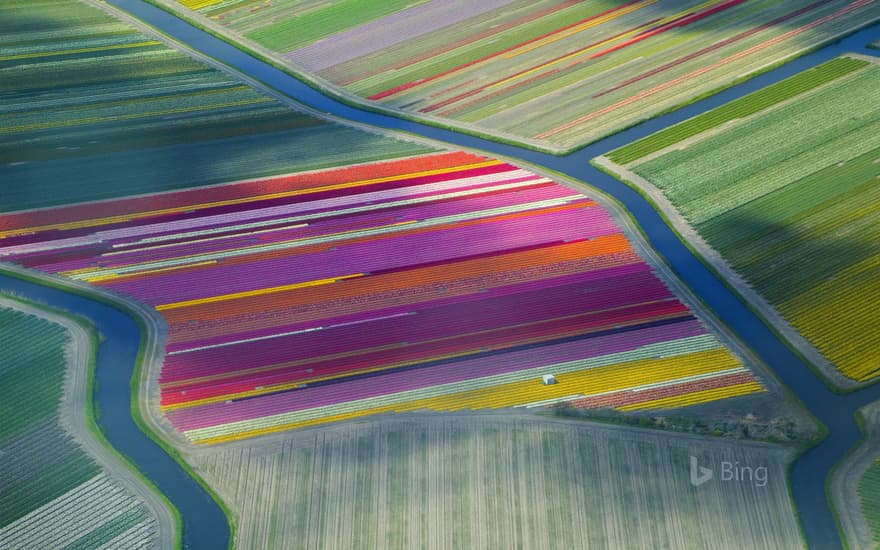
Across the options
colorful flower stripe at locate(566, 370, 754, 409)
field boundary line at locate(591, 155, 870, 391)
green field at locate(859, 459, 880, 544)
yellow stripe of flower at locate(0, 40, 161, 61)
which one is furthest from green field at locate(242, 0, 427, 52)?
green field at locate(859, 459, 880, 544)

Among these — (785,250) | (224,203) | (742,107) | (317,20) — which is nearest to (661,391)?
(785,250)

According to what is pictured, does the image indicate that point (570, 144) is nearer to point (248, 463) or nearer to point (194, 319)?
point (194, 319)

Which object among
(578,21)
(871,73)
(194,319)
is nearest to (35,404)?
(194,319)

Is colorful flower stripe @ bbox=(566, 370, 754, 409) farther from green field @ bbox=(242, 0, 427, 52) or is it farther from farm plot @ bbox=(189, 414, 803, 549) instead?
green field @ bbox=(242, 0, 427, 52)

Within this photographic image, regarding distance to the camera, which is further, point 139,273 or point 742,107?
point 742,107

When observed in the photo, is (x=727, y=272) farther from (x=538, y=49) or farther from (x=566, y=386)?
(x=538, y=49)

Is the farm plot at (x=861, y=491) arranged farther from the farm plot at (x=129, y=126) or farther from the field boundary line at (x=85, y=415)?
the farm plot at (x=129, y=126)
